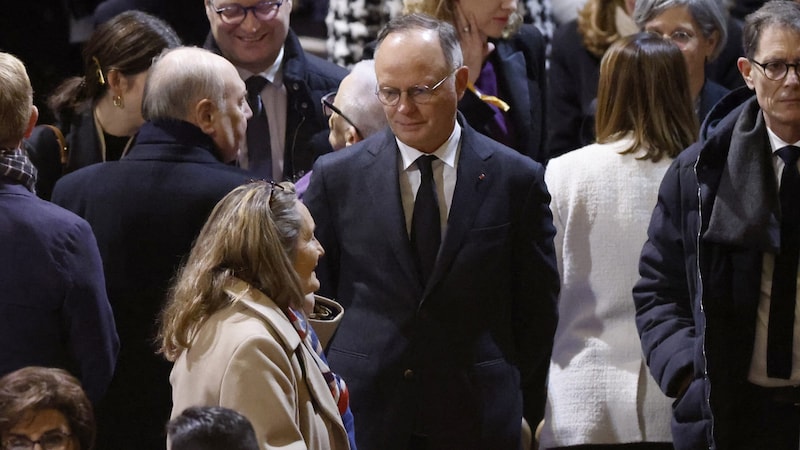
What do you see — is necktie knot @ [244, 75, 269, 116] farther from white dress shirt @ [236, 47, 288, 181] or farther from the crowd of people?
the crowd of people

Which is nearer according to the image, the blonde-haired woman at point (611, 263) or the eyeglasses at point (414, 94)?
the eyeglasses at point (414, 94)

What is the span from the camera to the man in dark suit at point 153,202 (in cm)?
445

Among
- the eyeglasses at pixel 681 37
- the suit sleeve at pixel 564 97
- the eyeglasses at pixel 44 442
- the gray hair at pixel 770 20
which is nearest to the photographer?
the eyeglasses at pixel 44 442

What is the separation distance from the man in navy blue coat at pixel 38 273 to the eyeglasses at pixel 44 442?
0.32 meters

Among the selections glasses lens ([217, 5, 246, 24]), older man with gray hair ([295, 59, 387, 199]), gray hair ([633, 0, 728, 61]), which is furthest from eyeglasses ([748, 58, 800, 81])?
glasses lens ([217, 5, 246, 24])

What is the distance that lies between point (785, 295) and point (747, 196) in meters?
0.29

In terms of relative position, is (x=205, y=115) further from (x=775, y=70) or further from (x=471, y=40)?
(x=775, y=70)

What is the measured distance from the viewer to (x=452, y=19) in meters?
5.53

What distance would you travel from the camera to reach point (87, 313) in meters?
4.12

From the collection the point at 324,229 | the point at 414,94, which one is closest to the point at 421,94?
the point at 414,94

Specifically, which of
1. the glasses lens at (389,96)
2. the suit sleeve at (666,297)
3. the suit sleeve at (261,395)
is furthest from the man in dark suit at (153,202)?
the suit sleeve at (666,297)

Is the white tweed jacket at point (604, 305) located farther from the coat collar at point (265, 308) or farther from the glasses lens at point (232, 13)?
the coat collar at point (265, 308)

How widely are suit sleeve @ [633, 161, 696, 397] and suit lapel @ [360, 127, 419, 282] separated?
74 centimetres

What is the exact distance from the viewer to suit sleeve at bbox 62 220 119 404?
161 inches
